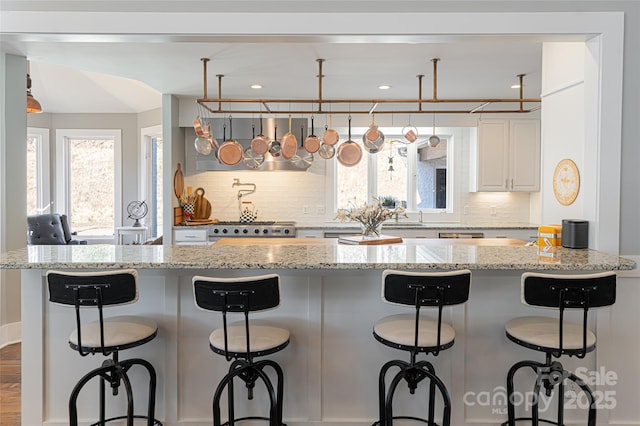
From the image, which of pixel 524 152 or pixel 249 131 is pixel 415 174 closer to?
pixel 524 152

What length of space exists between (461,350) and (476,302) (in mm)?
283

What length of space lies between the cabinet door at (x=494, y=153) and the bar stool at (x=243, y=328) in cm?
427

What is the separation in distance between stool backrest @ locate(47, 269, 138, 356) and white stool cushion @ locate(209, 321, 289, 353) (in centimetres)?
47

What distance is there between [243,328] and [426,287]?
924 mm

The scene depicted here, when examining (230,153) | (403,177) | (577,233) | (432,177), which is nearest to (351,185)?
(403,177)

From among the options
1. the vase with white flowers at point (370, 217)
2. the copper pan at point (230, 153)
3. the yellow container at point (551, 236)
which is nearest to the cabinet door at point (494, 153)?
the vase with white flowers at point (370, 217)

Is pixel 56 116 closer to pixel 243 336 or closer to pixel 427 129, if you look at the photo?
pixel 427 129

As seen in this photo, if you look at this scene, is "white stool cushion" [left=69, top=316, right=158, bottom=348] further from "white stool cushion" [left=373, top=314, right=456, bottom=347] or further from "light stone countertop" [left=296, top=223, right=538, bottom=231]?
"light stone countertop" [left=296, top=223, right=538, bottom=231]

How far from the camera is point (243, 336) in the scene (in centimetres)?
208

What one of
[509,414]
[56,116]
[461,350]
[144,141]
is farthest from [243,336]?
[56,116]

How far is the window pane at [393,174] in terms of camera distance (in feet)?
20.2

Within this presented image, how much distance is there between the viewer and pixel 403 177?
6176 mm

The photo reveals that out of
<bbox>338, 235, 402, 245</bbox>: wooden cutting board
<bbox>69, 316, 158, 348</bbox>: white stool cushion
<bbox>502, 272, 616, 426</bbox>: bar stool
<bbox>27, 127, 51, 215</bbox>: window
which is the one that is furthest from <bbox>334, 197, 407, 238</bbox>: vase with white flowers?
<bbox>27, 127, 51, 215</bbox>: window

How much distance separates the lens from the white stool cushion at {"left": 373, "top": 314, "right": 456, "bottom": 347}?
2.05m
